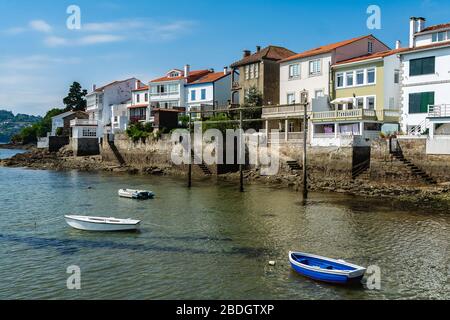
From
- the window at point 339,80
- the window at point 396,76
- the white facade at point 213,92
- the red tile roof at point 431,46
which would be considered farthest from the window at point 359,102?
the white facade at point 213,92

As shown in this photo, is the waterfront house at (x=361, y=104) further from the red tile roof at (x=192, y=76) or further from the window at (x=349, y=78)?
the red tile roof at (x=192, y=76)

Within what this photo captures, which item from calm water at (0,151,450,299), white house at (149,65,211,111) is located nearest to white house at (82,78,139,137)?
white house at (149,65,211,111)

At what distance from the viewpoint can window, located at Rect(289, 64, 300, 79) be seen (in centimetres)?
6008

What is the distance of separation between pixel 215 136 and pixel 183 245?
115 feet

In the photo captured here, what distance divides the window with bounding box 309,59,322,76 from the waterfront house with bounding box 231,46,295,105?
839 cm

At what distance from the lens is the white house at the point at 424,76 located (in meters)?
42.7

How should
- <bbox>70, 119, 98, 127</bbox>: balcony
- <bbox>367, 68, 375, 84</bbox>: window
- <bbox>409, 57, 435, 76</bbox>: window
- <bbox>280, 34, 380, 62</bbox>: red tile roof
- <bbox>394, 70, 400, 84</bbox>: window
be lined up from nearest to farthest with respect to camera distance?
1. <bbox>409, 57, 435, 76</bbox>: window
2. <bbox>394, 70, 400, 84</bbox>: window
3. <bbox>367, 68, 375, 84</bbox>: window
4. <bbox>280, 34, 380, 62</bbox>: red tile roof
5. <bbox>70, 119, 98, 127</bbox>: balcony

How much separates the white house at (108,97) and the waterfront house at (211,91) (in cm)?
2522

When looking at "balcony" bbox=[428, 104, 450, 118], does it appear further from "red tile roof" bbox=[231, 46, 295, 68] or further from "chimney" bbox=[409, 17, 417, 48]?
"red tile roof" bbox=[231, 46, 295, 68]

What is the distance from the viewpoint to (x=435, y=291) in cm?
1764
